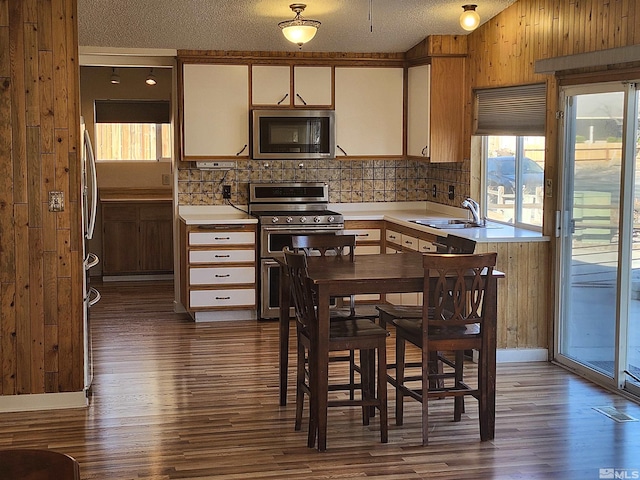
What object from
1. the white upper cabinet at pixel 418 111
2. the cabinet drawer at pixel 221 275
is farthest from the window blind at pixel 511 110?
the cabinet drawer at pixel 221 275

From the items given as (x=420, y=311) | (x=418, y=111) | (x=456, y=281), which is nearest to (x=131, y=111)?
(x=418, y=111)

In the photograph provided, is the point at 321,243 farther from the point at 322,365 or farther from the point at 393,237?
the point at 393,237

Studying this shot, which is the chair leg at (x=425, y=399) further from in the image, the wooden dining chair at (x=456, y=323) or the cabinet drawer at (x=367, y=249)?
the cabinet drawer at (x=367, y=249)

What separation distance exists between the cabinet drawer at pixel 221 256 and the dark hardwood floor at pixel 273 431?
1.27 meters

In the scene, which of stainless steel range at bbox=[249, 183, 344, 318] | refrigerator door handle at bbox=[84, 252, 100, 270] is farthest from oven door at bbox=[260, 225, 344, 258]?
refrigerator door handle at bbox=[84, 252, 100, 270]

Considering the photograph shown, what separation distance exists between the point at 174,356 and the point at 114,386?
0.87 metres

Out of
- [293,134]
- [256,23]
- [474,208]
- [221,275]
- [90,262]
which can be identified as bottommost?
[221,275]

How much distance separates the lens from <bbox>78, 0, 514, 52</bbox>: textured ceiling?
6.78m

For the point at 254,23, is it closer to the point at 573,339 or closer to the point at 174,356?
the point at 174,356

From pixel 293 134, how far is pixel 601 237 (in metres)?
3.13

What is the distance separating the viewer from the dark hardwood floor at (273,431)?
4.31m

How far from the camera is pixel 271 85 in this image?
796 cm

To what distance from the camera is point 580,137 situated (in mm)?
6016

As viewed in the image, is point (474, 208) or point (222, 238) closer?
point (474, 208)
